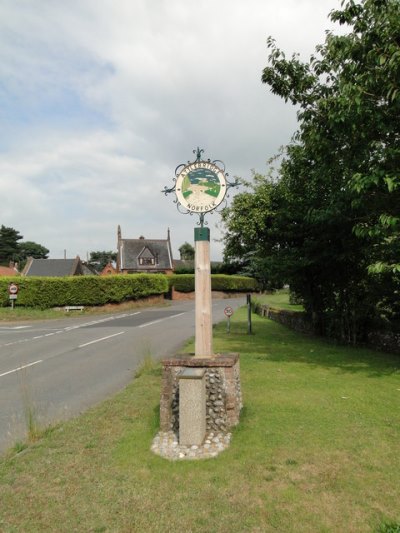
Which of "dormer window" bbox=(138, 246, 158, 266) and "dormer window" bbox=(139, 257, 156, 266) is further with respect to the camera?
"dormer window" bbox=(138, 246, 158, 266)

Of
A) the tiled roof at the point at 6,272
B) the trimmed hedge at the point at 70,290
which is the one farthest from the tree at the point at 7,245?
the trimmed hedge at the point at 70,290

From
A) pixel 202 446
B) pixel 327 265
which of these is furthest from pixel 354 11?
pixel 202 446

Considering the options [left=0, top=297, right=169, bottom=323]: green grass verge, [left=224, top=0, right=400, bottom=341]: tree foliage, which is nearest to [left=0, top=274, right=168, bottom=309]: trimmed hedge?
[left=0, top=297, right=169, bottom=323]: green grass verge

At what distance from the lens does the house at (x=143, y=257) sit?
A: 69.7 metres

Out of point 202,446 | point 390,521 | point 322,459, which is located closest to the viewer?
point 390,521

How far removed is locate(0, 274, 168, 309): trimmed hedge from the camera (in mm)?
31062

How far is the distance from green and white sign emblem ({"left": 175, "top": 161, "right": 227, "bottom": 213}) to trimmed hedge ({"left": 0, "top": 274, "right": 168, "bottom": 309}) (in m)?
26.5

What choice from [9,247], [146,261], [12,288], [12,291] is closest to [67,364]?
[12,291]

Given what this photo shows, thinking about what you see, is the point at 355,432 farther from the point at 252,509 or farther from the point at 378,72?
the point at 378,72

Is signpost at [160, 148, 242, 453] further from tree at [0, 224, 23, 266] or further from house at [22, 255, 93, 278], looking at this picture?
tree at [0, 224, 23, 266]

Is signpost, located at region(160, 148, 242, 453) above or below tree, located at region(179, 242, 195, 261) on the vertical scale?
below

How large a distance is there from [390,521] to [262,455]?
1854 mm

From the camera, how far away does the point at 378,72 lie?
866 cm

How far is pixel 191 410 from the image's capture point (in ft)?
19.5
